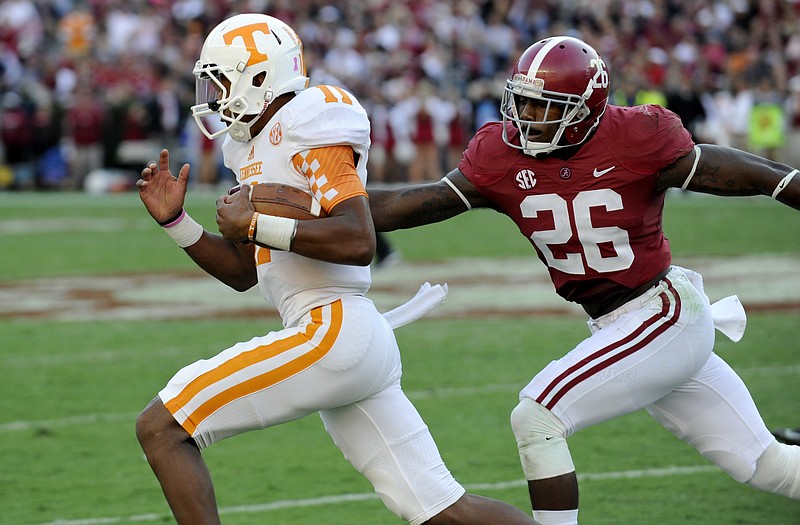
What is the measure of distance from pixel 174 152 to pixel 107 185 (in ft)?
4.46

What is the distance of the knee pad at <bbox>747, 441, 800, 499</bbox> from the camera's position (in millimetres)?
4465

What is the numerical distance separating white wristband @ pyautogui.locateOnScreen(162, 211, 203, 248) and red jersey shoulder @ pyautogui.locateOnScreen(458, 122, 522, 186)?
0.99 meters

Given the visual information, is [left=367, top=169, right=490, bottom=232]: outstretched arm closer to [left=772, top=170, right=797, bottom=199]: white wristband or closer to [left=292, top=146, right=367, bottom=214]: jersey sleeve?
[left=292, top=146, right=367, bottom=214]: jersey sleeve

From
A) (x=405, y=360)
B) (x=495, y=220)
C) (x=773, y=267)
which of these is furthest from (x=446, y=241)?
(x=405, y=360)

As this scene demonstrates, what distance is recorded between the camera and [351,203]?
403 cm

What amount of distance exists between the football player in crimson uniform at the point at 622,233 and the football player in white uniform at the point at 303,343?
453mm

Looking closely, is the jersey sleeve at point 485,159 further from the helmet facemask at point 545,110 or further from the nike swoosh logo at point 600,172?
the nike swoosh logo at point 600,172

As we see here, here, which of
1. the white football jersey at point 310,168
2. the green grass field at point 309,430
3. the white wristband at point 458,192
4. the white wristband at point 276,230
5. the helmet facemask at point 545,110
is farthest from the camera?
the green grass field at point 309,430

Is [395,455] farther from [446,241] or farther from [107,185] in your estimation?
[107,185]

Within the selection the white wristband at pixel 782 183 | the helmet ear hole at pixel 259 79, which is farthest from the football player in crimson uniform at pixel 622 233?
the helmet ear hole at pixel 259 79

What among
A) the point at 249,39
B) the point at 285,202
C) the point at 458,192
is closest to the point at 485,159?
the point at 458,192

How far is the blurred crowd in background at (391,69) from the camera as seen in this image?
72.2 ft

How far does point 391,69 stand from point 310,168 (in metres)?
20.1

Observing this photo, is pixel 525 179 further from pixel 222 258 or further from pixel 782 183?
pixel 222 258
